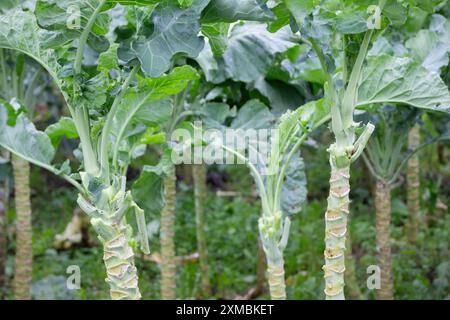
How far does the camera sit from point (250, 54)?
302 cm

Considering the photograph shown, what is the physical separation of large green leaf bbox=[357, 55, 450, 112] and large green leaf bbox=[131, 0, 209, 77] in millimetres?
682

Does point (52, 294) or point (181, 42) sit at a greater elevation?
point (181, 42)

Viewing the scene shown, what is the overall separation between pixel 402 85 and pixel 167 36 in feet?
2.83

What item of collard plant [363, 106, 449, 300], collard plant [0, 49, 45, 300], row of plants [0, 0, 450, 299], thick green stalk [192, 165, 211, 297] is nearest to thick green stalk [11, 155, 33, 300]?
collard plant [0, 49, 45, 300]

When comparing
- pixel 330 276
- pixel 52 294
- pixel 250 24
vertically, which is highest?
pixel 250 24

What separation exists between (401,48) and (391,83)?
1245mm

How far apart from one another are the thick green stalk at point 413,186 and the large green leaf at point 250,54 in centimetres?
164

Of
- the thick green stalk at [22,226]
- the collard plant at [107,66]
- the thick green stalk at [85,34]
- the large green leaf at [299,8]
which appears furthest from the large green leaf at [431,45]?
the thick green stalk at [22,226]

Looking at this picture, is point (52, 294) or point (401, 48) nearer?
point (401, 48)

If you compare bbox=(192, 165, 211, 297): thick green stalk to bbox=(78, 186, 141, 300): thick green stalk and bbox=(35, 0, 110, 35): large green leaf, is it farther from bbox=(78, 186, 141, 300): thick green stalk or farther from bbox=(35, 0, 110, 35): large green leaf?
bbox=(35, 0, 110, 35): large green leaf

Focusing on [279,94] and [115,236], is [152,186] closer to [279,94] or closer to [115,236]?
[115,236]

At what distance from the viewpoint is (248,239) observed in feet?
16.4

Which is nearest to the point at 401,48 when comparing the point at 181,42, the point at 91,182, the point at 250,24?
the point at 250,24

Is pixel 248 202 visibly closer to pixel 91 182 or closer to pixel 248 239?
pixel 248 239
